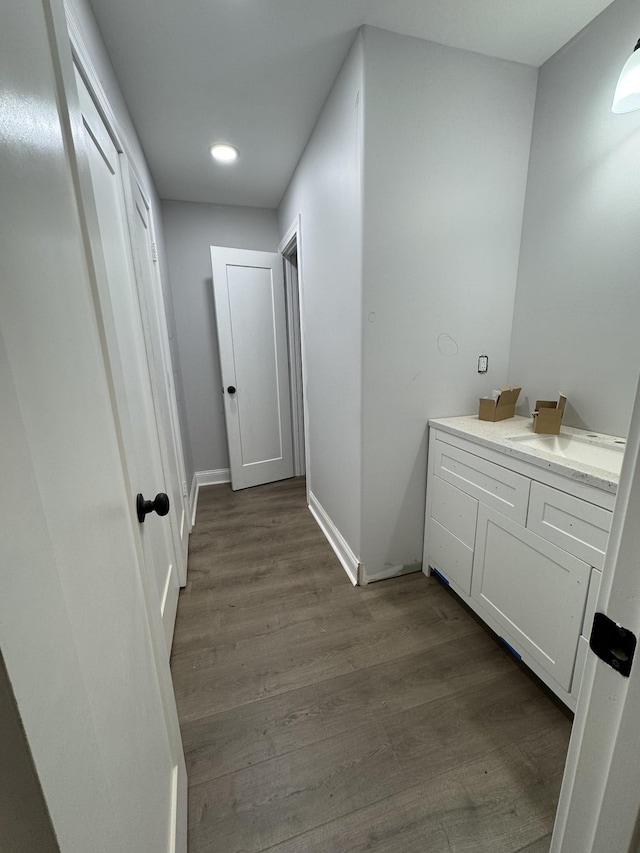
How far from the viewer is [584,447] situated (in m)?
1.37

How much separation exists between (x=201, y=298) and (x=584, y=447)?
9.69ft

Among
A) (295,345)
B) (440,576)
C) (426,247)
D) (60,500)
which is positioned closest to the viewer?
(60,500)

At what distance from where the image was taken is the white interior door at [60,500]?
0.29m

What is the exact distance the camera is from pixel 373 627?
1506 millimetres

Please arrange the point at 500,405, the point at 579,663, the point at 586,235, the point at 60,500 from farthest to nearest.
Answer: the point at 500,405, the point at 586,235, the point at 579,663, the point at 60,500

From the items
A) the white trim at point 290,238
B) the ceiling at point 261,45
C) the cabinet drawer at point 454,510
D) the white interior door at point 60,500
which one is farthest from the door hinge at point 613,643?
the white trim at point 290,238

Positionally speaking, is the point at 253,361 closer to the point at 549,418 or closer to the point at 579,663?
the point at 549,418

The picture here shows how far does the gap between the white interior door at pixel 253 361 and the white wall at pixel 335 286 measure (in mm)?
591

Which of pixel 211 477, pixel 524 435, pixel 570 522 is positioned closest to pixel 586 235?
pixel 524 435

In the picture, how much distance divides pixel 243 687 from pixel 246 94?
8.98 feet

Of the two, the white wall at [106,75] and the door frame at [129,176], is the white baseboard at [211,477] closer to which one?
the door frame at [129,176]

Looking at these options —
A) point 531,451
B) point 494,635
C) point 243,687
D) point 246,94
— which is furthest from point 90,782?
point 246,94

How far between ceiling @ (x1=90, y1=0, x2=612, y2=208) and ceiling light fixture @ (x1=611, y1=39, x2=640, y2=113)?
448mm

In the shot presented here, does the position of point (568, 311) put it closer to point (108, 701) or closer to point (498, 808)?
point (498, 808)
